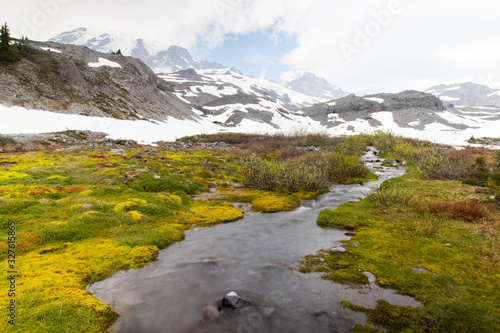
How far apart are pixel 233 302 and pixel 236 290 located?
695 millimetres

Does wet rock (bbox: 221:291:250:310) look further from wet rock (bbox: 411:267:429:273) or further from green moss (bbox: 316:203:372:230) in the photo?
green moss (bbox: 316:203:372:230)

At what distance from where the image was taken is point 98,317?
5031 millimetres

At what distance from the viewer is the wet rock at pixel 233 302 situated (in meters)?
5.80

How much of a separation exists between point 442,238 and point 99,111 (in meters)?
54.0

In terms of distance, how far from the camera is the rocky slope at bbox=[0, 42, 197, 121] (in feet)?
125

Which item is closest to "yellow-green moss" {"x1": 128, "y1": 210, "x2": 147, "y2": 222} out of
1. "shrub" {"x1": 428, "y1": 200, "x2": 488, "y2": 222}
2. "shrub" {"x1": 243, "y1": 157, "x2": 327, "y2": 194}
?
"shrub" {"x1": 243, "y1": 157, "x2": 327, "y2": 194}

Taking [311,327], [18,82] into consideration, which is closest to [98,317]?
[311,327]

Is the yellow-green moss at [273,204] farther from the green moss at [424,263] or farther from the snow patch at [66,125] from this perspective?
the snow patch at [66,125]

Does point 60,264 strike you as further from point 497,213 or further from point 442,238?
point 497,213

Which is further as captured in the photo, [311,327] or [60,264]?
[60,264]

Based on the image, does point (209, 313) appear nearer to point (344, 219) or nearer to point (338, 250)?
point (338, 250)

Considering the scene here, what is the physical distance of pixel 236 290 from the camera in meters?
6.50

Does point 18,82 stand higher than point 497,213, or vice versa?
point 18,82

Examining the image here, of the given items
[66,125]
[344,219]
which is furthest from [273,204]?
[66,125]
